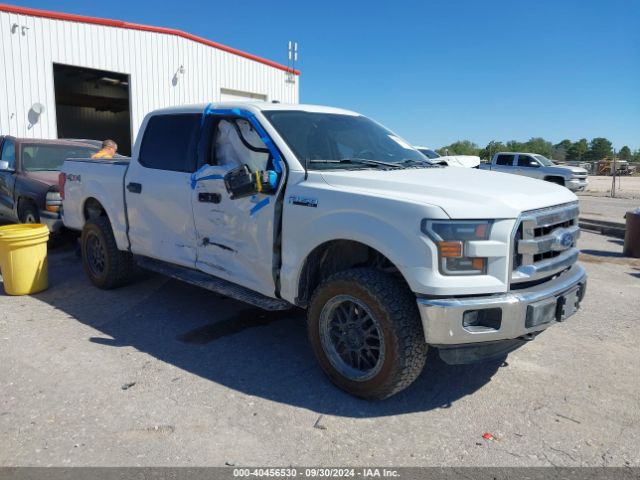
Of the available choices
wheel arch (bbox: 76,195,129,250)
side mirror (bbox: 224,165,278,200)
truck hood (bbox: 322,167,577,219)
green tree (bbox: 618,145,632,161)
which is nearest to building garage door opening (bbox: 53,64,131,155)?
wheel arch (bbox: 76,195,129,250)

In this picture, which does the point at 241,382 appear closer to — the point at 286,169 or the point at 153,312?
the point at 286,169

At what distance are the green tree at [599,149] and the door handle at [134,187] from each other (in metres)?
73.7

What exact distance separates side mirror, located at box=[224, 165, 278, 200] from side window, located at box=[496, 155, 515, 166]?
21.6 meters

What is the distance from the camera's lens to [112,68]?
1625 centimetres

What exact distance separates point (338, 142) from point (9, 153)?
7293 millimetres

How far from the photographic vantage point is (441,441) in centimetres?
302

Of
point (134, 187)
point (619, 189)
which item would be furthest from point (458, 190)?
point (619, 189)

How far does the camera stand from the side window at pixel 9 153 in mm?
8703

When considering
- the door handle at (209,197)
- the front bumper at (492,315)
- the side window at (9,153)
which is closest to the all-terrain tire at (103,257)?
the door handle at (209,197)

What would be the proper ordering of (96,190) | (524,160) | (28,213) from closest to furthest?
(96,190) < (28,213) < (524,160)

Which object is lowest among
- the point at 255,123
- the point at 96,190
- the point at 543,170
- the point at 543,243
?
the point at 543,243

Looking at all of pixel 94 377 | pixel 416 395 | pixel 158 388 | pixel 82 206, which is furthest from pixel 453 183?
pixel 82 206

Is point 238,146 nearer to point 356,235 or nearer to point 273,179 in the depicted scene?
point 273,179

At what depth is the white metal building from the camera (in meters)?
14.1
